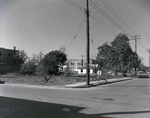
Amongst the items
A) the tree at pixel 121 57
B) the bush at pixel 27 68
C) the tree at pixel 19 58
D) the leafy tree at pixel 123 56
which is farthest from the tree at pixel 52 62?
the tree at pixel 19 58

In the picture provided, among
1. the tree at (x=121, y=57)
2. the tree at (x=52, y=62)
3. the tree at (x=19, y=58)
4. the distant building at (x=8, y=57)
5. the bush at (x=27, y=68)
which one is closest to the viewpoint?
the tree at (x=52, y=62)

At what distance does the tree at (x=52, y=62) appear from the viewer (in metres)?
38.0

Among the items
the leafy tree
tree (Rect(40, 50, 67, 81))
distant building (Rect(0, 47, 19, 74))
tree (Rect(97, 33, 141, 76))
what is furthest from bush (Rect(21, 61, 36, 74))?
the leafy tree

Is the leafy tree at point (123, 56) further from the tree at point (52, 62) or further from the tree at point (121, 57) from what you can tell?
the tree at point (52, 62)

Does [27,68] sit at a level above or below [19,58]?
below

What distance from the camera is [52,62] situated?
40031 millimetres

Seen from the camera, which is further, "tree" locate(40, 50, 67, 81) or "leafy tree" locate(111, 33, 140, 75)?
"leafy tree" locate(111, 33, 140, 75)

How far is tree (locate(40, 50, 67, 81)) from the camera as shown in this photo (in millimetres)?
38031

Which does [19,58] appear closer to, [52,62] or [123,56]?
[52,62]

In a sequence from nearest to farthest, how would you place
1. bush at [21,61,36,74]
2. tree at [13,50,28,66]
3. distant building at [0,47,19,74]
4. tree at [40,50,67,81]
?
1. tree at [40,50,67,81]
2. bush at [21,61,36,74]
3. distant building at [0,47,19,74]
4. tree at [13,50,28,66]

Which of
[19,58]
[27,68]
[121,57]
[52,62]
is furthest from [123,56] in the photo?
[19,58]

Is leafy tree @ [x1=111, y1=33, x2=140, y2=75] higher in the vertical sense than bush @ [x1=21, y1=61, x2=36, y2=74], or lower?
higher

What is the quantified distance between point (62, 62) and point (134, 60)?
70.4 ft

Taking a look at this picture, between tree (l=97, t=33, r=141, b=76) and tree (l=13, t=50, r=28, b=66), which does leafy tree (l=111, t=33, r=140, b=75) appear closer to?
tree (l=97, t=33, r=141, b=76)
